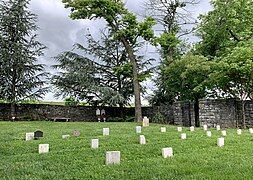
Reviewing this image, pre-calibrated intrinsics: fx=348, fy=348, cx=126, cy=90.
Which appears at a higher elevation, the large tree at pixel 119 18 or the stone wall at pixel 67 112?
the large tree at pixel 119 18

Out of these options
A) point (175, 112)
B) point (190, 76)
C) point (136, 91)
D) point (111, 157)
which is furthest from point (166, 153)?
point (175, 112)

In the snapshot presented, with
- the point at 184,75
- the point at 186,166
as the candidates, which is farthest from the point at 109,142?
the point at 184,75

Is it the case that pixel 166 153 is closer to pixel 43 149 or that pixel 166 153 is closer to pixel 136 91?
pixel 43 149

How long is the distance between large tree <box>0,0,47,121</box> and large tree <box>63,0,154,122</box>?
3403mm

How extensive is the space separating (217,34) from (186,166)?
16509 mm

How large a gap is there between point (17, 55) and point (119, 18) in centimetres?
678

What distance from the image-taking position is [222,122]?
63.2 feet

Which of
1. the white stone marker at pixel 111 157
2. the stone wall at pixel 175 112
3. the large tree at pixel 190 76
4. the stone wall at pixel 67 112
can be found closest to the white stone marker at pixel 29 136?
the white stone marker at pixel 111 157

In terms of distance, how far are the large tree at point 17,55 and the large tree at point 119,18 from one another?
3.40 metres

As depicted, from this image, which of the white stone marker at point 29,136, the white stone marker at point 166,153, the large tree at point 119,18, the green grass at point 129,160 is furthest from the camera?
the large tree at point 119,18

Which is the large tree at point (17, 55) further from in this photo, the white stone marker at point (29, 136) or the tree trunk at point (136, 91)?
the white stone marker at point (29, 136)

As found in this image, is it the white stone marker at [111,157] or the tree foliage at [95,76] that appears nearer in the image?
the white stone marker at [111,157]

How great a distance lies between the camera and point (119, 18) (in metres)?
22.1

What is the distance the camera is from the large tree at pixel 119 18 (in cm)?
2086
